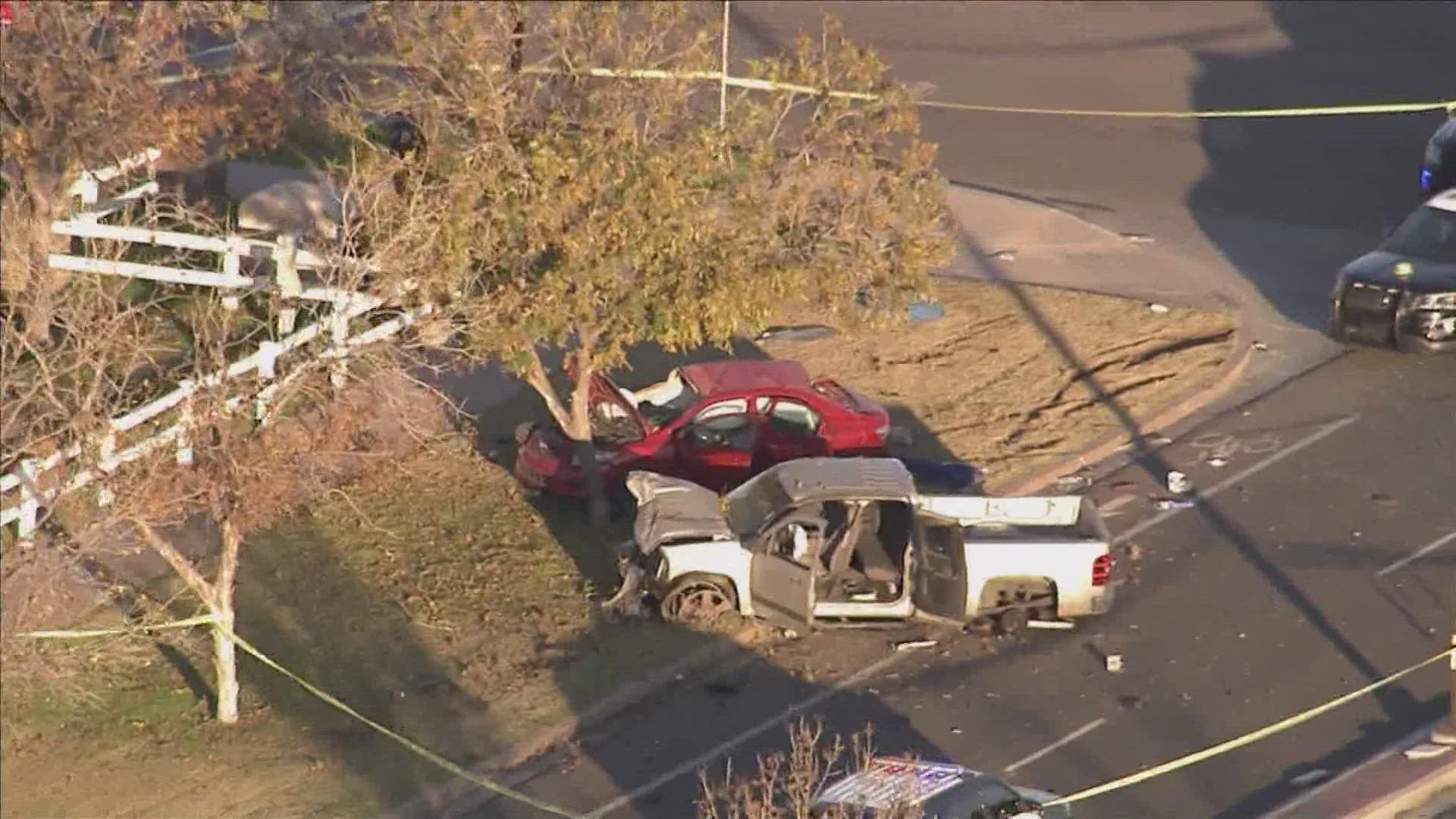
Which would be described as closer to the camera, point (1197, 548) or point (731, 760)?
point (731, 760)

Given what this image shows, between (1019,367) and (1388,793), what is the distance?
9945mm

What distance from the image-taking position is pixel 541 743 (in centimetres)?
1839

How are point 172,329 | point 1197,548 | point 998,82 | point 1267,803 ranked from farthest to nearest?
point 998,82 < point 172,329 < point 1197,548 < point 1267,803

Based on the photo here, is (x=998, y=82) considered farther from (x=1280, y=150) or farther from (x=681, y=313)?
(x=681, y=313)

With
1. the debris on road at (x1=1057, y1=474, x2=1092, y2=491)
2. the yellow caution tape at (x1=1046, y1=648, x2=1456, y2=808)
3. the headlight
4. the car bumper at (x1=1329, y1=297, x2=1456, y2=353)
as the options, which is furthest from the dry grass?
the headlight

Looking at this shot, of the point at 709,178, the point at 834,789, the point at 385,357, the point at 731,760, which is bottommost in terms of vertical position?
the point at 731,760

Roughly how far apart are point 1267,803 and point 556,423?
336 inches

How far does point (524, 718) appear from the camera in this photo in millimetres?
18672

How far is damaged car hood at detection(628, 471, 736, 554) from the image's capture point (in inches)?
786

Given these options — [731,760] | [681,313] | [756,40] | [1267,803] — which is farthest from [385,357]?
[756,40]

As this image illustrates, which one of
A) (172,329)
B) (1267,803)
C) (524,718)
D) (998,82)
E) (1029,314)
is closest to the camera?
(1267,803)

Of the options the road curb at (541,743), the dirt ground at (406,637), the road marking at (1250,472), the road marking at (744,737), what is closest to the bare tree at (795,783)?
the road marking at (744,737)

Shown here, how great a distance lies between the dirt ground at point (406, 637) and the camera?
698 inches

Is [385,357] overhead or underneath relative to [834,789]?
overhead
